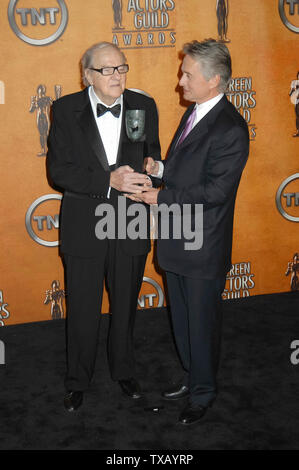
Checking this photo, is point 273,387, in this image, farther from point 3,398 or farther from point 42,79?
point 42,79

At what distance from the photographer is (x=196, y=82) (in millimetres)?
2555

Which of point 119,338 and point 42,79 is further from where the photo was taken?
point 42,79

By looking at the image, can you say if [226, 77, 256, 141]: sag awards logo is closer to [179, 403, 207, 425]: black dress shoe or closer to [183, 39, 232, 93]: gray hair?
[183, 39, 232, 93]: gray hair

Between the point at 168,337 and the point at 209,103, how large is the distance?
77.4 inches

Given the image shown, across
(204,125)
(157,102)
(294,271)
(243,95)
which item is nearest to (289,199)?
(294,271)

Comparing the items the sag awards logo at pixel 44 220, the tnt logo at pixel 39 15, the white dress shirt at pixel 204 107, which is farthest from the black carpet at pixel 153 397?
the tnt logo at pixel 39 15

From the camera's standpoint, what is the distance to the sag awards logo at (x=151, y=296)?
4.43 meters

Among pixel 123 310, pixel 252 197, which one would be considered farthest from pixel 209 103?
pixel 252 197

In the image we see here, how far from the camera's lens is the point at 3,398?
3.14 m

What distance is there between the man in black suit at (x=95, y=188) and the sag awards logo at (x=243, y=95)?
1441 millimetres

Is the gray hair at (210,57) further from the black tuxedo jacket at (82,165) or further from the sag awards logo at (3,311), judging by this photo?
Result: the sag awards logo at (3,311)

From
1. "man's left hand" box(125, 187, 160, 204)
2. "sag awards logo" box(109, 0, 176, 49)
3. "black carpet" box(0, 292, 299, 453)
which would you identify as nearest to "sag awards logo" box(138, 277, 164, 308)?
"black carpet" box(0, 292, 299, 453)

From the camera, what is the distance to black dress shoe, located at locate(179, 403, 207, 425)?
283 centimetres

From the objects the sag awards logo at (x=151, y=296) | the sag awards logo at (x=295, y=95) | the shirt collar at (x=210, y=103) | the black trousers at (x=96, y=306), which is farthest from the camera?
the sag awards logo at (x=151, y=296)
